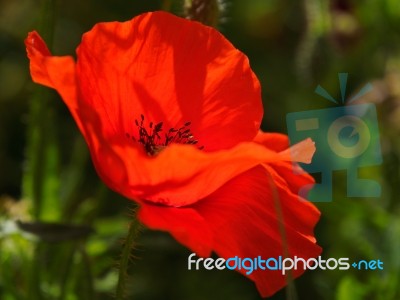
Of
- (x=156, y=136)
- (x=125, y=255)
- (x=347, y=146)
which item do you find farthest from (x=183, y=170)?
(x=347, y=146)

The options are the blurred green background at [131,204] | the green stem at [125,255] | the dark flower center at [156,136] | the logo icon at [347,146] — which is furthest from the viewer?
the logo icon at [347,146]

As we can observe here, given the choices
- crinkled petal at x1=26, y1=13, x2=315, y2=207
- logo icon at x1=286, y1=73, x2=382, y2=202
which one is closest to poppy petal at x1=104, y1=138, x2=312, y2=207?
crinkled petal at x1=26, y1=13, x2=315, y2=207

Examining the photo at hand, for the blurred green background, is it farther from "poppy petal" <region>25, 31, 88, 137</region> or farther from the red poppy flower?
"poppy petal" <region>25, 31, 88, 137</region>

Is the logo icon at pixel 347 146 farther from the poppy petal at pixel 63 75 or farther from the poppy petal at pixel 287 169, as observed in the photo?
the poppy petal at pixel 63 75

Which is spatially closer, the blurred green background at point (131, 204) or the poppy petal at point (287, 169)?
the poppy petal at point (287, 169)

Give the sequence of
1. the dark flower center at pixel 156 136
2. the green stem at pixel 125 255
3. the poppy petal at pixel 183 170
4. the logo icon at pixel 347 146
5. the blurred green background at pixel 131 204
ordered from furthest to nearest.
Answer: the logo icon at pixel 347 146
the blurred green background at pixel 131 204
the dark flower center at pixel 156 136
the green stem at pixel 125 255
the poppy petal at pixel 183 170

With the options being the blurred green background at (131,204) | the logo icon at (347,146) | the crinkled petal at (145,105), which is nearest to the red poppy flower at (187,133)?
the crinkled petal at (145,105)

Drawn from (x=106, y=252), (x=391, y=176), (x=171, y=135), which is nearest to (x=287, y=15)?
(x=391, y=176)
